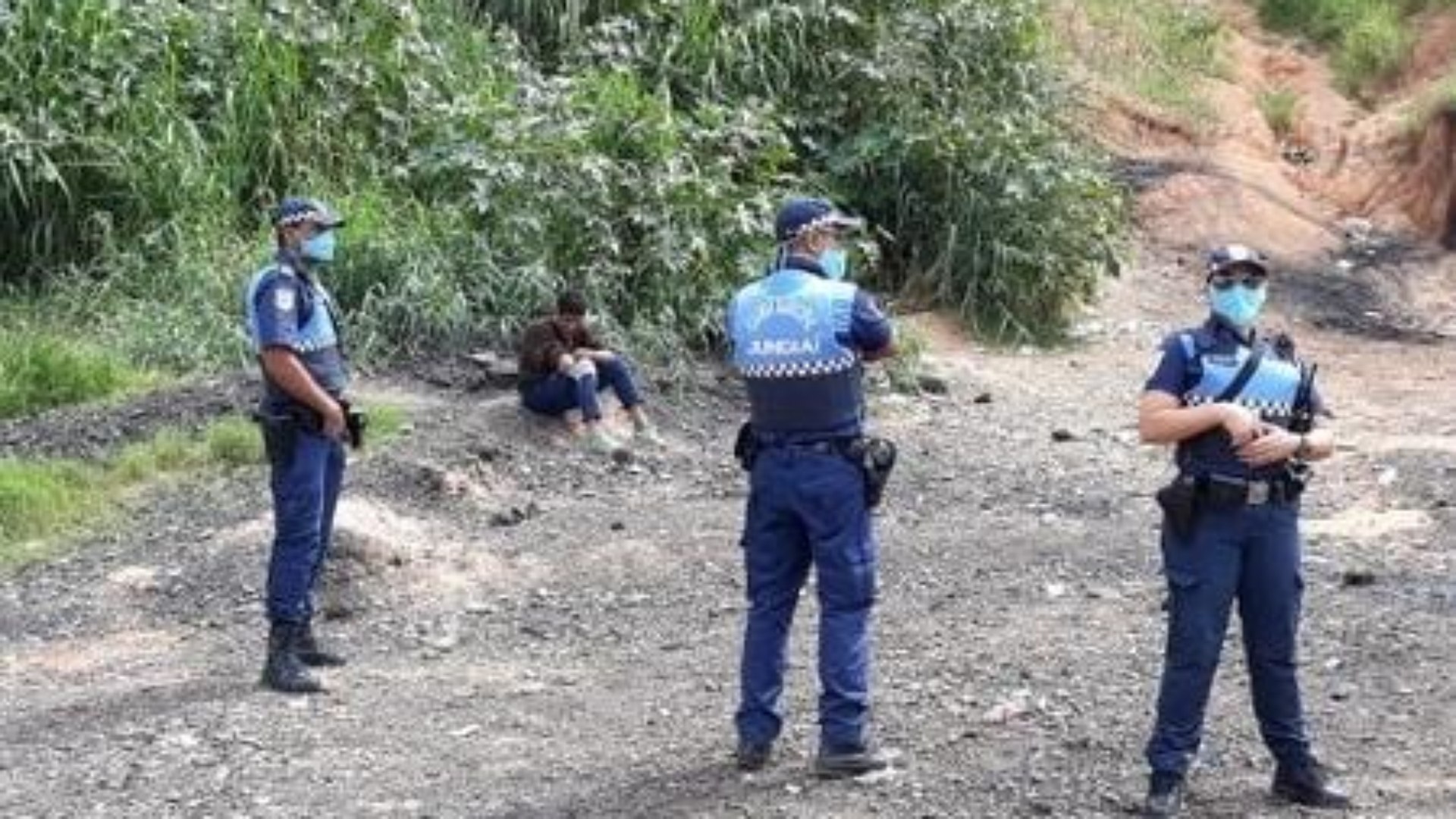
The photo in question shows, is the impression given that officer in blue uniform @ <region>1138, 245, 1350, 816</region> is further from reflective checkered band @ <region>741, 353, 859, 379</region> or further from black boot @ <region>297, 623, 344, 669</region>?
black boot @ <region>297, 623, 344, 669</region>

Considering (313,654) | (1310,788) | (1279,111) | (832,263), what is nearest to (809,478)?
(832,263)

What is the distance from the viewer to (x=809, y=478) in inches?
225

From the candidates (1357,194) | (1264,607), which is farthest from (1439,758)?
(1357,194)

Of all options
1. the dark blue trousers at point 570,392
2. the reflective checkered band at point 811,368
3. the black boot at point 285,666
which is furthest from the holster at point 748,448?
the dark blue trousers at point 570,392

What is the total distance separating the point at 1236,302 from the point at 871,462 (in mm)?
1008

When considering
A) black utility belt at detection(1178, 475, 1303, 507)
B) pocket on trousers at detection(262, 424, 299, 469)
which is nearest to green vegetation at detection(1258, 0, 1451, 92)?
pocket on trousers at detection(262, 424, 299, 469)

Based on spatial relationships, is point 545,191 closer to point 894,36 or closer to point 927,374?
point 927,374

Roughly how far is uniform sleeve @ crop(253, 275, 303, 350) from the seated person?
141 inches

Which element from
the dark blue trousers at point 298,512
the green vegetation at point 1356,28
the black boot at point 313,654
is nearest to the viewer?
the dark blue trousers at point 298,512

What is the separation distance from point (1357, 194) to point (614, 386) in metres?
10.9

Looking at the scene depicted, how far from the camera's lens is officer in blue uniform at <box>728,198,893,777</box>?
5.72 metres

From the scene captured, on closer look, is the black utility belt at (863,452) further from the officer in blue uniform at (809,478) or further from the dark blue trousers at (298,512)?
the dark blue trousers at (298,512)

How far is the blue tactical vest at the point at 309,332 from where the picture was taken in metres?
6.68

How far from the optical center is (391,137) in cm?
1316
